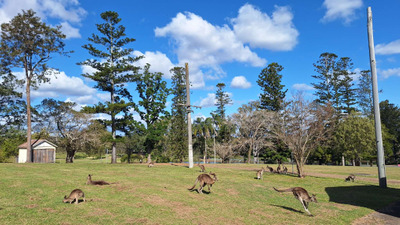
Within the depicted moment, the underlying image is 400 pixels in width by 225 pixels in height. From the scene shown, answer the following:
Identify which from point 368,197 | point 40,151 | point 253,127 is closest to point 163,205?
point 368,197

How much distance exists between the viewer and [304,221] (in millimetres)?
9070

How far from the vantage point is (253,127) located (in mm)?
49906

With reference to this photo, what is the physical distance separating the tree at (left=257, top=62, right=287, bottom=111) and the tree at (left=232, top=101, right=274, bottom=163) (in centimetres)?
641

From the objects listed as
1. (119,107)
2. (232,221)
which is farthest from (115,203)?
(119,107)

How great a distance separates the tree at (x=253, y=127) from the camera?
4912 cm

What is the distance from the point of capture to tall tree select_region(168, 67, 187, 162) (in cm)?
5212

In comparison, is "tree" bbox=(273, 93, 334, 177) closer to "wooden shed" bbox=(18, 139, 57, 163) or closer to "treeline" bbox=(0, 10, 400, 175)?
"treeline" bbox=(0, 10, 400, 175)

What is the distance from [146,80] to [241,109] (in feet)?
73.5

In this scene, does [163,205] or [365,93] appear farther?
[365,93]

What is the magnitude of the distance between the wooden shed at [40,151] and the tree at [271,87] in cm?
4091

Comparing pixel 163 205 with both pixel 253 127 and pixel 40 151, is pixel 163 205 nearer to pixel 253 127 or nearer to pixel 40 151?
pixel 40 151

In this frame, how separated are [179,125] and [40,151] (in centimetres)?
2670

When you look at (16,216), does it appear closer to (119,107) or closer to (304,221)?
(304,221)

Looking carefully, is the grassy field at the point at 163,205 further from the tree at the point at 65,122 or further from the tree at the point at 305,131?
the tree at the point at 65,122
